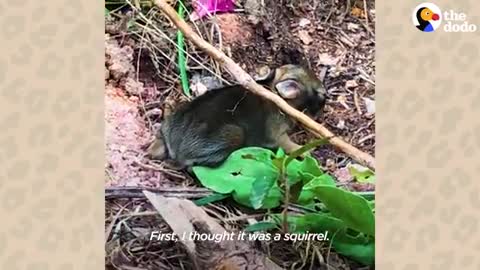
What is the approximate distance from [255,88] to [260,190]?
0.76 ft

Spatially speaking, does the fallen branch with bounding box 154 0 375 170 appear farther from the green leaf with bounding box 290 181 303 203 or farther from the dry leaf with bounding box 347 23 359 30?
the dry leaf with bounding box 347 23 359 30

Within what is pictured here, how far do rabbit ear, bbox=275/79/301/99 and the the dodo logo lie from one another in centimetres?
32

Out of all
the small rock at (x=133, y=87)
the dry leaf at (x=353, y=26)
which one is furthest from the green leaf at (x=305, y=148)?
the small rock at (x=133, y=87)

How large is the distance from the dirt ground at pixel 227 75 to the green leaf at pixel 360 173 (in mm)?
14

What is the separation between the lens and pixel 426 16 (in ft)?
6.79

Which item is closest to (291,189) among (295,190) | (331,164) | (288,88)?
(295,190)

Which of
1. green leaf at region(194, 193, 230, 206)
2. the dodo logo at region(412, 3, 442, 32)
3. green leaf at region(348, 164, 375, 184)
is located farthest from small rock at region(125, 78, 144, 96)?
the dodo logo at region(412, 3, 442, 32)

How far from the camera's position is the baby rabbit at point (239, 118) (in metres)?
2.02

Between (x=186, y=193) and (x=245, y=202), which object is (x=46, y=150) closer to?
(x=186, y=193)

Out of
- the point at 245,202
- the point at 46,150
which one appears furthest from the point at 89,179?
the point at 245,202

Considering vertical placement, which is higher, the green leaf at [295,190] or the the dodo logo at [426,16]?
the the dodo logo at [426,16]

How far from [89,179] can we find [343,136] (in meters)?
0.58

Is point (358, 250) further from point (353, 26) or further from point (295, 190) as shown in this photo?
point (353, 26)

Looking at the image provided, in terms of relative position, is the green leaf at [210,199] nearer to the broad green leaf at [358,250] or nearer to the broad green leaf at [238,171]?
the broad green leaf at [238,171]
